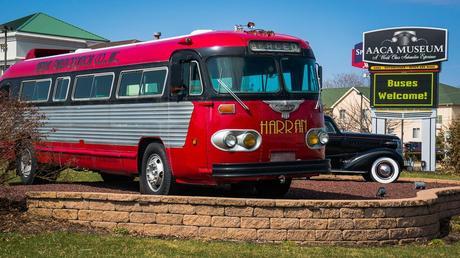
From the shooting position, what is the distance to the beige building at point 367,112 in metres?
64.9

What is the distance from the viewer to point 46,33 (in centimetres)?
7450

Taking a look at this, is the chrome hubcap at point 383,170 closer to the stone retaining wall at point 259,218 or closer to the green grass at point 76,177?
the green grass at point 76,177

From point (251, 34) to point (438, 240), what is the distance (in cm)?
430

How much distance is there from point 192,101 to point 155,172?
1608 mm

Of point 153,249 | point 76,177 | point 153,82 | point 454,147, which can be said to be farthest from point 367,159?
point 454,147

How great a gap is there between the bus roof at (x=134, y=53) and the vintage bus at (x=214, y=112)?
24mm

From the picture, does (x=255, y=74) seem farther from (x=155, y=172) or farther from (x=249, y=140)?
(x=155, y=172)

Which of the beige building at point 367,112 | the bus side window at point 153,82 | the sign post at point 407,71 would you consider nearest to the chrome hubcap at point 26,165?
the bus side window at point 153,82

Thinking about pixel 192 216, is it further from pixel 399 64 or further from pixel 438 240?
pixel 399 64

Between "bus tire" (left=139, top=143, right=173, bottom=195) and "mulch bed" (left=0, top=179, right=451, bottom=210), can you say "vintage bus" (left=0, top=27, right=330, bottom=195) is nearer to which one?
"bus tire" (left=139, top=143, right=173, bottom=195)

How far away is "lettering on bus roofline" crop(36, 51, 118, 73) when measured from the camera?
12.9m

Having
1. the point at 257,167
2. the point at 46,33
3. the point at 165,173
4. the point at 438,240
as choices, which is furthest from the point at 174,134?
the point at 46,33

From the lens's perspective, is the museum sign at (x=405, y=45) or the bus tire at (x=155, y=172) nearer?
the bus tire at (x=155, y=172)

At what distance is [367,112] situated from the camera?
231 feet
